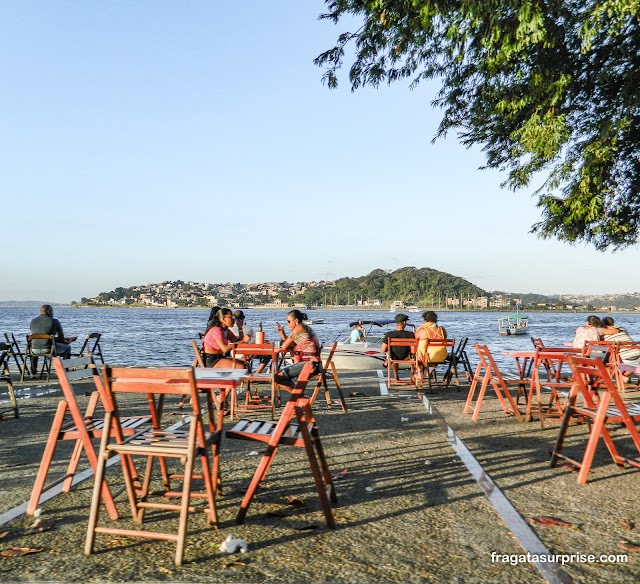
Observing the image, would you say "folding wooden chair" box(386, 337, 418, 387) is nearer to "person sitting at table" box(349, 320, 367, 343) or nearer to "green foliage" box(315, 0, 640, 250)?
"green foliage" box(315, 0, 640, 250)

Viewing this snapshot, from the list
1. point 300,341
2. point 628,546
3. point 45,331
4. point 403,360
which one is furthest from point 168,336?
point 628,546

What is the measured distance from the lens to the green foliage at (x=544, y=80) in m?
6.02

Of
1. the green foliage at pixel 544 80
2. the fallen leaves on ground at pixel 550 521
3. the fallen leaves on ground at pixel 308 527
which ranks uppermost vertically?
the green foliage at pixel 544 80

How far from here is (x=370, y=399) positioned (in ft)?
31.7

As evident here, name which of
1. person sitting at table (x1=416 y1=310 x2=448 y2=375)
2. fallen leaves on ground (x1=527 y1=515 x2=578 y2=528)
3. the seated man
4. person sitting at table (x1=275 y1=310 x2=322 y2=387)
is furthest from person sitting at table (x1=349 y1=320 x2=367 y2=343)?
fallen leaves on ground (x1=527 y1=515 x2=578 y2=528)

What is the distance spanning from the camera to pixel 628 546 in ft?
10.8

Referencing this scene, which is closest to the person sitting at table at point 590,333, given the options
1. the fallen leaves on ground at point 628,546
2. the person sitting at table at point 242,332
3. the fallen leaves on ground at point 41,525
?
the person sitting at table at point 242,332

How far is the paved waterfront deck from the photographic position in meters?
2.97

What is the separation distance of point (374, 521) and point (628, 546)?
4.89ft

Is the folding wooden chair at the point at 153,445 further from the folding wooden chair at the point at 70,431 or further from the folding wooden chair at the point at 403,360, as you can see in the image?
the folding wooden chair at the point at 403,360

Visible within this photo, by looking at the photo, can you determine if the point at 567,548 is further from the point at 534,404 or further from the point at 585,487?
the point at 534,404

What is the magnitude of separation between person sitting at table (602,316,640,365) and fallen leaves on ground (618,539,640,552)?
7.74m

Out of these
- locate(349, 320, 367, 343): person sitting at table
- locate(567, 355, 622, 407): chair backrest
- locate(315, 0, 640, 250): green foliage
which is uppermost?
locate(315, 0, 640, 250): green foliage

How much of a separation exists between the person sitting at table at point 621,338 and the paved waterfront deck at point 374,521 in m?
5.17
